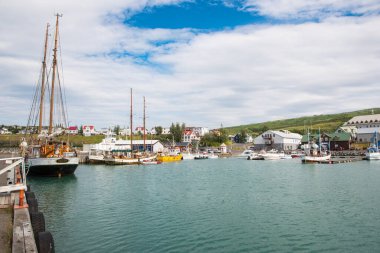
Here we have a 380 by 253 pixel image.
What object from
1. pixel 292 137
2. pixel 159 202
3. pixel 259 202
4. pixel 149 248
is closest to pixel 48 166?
pixel 159 202

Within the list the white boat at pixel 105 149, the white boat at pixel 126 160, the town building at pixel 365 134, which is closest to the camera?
the white boat at pixel 126 160

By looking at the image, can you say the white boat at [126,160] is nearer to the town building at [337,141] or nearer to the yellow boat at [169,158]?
the yellow boat at [169,158]

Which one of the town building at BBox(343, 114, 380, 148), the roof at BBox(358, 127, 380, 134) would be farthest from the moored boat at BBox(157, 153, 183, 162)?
the roof at BBox(358, 127, 380, 134)

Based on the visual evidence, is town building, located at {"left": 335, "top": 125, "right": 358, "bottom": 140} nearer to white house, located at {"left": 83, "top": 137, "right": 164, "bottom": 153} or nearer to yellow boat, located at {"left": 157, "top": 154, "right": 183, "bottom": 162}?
yellow boat, located at {"left": 157, "top": 154, "right": 183, "bottom": 162}

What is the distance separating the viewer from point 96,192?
135 ft

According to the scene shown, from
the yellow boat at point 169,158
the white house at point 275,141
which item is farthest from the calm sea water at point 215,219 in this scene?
the white house at point 275,141

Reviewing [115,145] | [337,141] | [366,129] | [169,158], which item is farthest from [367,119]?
[115,145]

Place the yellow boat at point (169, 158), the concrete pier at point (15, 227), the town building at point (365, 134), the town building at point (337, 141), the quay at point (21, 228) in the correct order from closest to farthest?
the concrete pier at point (15, 227) < the quay at point (21, 228) < the yellow boat at point (169, 158) < the town building at point (337, 141) < the town building at point (365, 134)

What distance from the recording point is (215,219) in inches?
1010

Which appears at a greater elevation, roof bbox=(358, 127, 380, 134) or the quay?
roof bbox=(358, 127, 380, 134)

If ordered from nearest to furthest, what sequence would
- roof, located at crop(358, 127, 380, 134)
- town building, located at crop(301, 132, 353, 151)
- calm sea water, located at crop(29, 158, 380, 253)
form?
calm sea water, located at crop(29, 158, 380, 253), town building, located at crop(301, 132, 353, 151), roof, located at crop(358, 127, 380, 134)

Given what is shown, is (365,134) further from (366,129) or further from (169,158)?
(169,158)

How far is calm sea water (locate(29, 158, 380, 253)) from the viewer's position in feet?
64.1

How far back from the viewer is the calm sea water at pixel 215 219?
19531mm
